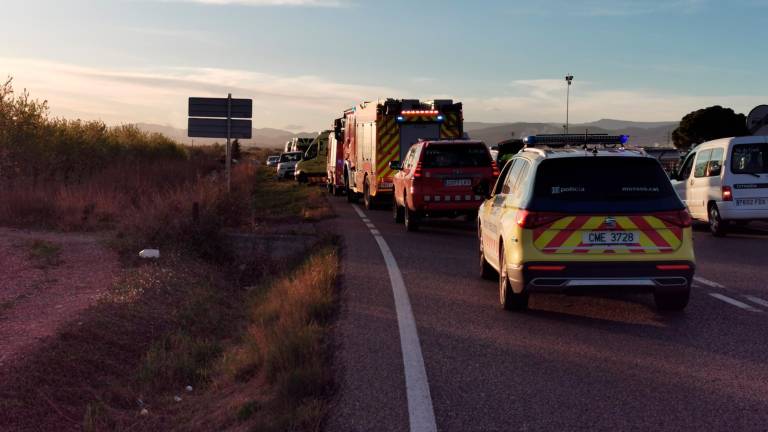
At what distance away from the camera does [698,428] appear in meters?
5.19

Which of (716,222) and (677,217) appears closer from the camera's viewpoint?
(677,217)

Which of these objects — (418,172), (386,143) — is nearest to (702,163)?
(418,172)

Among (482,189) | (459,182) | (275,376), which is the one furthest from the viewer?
(459,182)

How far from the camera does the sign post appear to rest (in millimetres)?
23172

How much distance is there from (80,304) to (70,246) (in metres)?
5.81

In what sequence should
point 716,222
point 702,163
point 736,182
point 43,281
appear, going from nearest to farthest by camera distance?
point 43,281 < point 736,182 < point 716,222 < point 702,163

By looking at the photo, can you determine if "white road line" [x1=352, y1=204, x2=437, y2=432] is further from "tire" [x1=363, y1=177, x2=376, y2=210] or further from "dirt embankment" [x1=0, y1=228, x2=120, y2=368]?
"tire" [x1=363, y1=177, x2=376, y2=210]

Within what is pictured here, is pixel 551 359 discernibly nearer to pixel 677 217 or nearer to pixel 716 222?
pixel 677 217

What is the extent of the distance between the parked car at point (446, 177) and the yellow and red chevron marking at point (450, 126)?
5428 mm

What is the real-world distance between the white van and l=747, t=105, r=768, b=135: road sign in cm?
647

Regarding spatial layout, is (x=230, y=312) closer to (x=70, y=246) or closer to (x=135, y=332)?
(x=135, y=332)

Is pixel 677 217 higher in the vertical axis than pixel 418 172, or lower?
lower

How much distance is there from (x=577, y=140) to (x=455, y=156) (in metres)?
8.73

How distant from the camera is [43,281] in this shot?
12.5 meters
